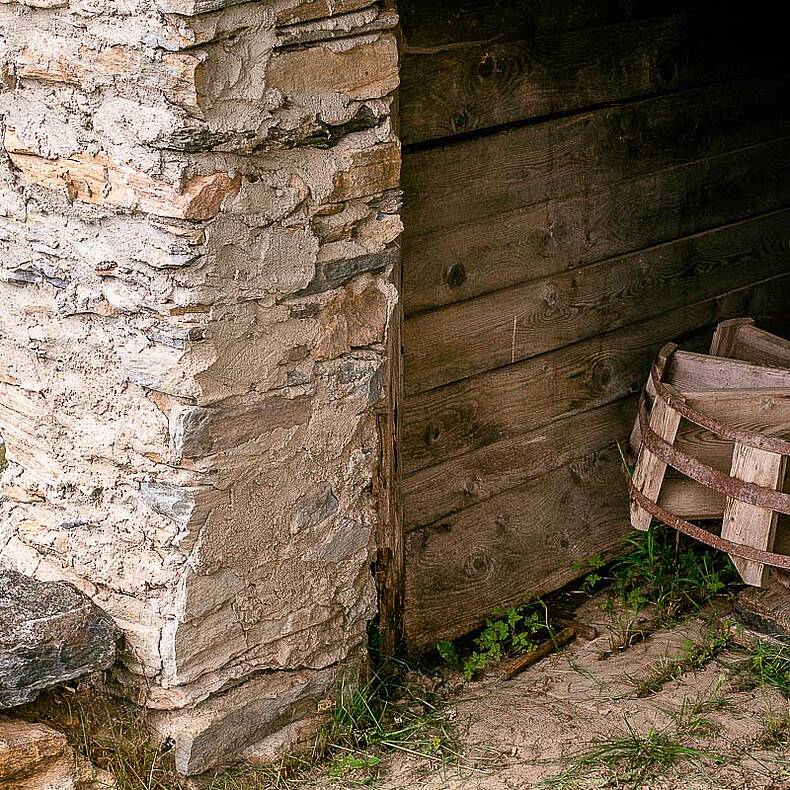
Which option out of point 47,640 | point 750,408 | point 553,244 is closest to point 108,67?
point 47,640

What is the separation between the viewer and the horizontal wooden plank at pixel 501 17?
2.99m

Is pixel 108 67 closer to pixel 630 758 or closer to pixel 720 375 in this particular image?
pixel 720 375

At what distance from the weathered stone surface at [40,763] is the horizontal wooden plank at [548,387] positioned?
1.12m

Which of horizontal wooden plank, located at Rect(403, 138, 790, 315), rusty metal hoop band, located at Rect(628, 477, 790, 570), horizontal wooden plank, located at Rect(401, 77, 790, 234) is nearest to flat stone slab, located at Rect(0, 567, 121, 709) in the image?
horizontal wooden plank, located at Rect(403, 138, 790, 315)

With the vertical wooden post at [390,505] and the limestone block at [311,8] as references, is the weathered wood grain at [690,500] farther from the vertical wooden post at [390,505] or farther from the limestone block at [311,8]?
the limestone block at [311,8]

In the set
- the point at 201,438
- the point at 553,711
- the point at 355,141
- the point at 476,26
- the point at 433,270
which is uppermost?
the point at 476,26

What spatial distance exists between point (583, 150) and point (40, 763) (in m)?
2.17

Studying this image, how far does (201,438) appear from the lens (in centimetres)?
265

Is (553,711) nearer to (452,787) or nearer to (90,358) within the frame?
→ (452,787)

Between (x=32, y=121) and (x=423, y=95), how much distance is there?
3.19ft

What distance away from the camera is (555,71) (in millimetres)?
3334

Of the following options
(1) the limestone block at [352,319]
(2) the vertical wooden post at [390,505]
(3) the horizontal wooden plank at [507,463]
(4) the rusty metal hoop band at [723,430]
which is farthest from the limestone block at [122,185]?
(4) the rusty metal hoop band at [723,430]

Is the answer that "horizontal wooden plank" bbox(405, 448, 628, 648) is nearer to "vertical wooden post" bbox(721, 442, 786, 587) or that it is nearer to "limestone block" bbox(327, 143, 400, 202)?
"vertical wooden post" bbox(721, 442, 786, 587)

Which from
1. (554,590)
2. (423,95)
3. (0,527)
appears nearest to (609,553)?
(554,590)
